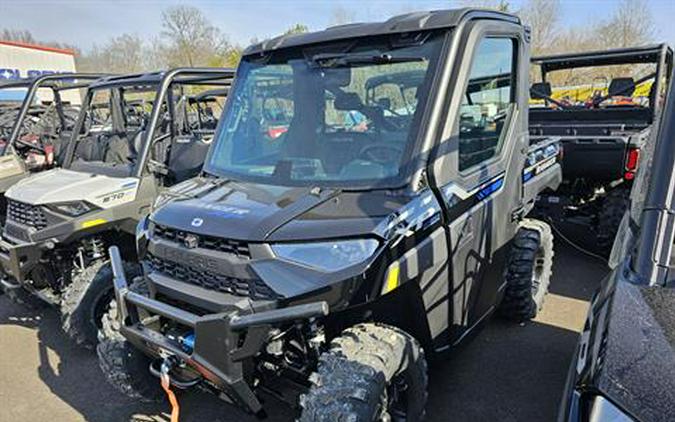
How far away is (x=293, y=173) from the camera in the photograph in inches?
111

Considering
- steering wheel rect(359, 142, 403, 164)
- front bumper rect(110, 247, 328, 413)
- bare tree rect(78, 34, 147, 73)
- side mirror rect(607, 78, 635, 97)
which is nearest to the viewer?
front bumper rect(110, 247, 328, 413)

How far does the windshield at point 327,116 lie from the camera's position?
104 inches

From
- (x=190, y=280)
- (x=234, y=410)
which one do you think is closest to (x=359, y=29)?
(x=190, y=280)

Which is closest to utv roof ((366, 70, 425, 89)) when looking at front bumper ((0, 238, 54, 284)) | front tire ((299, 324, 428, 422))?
front tire ((299, 324, 428, 422))

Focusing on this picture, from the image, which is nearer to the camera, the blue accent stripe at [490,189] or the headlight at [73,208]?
the blue accent stripe at [490,189]

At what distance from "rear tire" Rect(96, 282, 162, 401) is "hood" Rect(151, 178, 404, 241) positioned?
0.61 metres

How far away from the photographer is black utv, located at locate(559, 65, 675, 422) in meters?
1.32

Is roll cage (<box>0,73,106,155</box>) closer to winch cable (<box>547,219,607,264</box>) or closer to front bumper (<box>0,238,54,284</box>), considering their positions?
front bumper (<box>0,238,54,284</box>)

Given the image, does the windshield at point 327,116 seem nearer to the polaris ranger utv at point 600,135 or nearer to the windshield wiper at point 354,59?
the windshield wiper at point 354,59

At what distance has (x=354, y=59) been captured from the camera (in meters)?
2.81

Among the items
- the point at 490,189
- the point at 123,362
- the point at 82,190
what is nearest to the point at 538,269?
the point at 490,189

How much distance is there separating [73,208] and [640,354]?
160 inches

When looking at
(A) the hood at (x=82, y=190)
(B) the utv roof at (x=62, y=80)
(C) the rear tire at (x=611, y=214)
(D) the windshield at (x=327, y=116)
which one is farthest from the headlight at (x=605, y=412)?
(B) the utv roof at (x=62, y=80)

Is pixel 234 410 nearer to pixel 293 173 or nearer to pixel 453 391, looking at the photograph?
pixel 453 391
